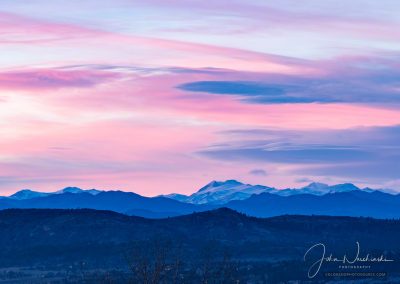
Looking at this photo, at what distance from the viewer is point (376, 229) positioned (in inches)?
6353

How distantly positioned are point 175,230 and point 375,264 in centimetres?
5783

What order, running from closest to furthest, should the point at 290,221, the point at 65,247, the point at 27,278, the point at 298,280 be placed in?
the point at 298,280, the point at 27,278, the point at 65,247, the point at 290,221

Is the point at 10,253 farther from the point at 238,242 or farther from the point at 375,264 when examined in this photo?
the point at 375,264

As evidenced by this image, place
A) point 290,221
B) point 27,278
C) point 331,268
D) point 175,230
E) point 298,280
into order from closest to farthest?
point 298,280, point 331,268, point 27,278, point 175,230, point 290,221

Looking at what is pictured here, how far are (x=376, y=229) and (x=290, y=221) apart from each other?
17.7 m

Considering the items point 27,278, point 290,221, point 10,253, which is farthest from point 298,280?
point 290,221

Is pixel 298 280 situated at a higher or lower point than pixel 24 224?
lower

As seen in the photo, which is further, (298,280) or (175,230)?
(175,230)

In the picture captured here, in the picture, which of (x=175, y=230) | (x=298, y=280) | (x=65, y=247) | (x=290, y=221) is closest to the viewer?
(x=298, y=280)

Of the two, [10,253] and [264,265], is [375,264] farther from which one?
[10,253]

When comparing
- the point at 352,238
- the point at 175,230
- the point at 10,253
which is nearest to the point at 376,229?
the point at 352,238

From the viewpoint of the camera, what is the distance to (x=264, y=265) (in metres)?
117

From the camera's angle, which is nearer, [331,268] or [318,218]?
[331,268]

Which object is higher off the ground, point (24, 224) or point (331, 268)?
point (24, 224)
